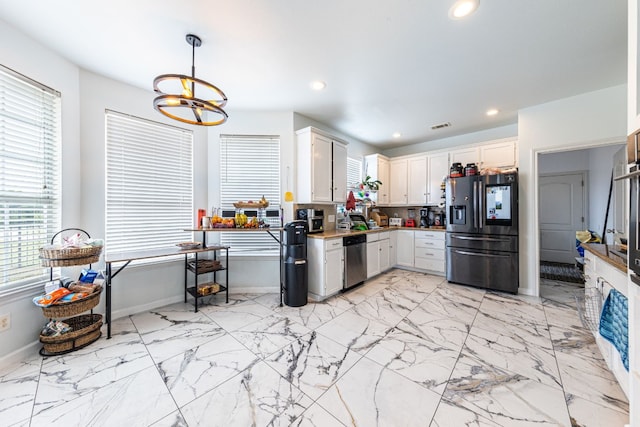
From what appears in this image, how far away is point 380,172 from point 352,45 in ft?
10.1

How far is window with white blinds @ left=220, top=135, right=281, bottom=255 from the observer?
11.4ft

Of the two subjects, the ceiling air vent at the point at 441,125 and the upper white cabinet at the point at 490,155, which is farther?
the ceiling air vent at the point at 441,125

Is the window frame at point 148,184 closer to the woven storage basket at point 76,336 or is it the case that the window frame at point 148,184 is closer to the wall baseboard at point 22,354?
the woven storage basket at point 76,336

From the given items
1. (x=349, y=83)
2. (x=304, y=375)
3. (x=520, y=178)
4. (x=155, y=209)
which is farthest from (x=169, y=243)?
(x=520, y=178)

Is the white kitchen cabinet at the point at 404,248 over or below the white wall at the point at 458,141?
below

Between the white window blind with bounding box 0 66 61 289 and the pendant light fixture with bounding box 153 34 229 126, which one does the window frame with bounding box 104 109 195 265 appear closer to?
the white window blind with bounding box 0 66 61 289

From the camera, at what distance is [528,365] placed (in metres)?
1.86

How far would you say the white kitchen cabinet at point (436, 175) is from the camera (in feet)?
14.5

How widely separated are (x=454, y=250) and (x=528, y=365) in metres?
2.09

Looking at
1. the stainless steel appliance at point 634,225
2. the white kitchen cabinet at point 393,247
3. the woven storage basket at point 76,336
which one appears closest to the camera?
the stainless steel appliance at point 634,225

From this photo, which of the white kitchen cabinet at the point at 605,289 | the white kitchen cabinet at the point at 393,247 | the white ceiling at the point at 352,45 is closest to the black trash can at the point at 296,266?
the white ceiling at the point at 352,45

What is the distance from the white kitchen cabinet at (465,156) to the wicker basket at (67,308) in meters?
5.25

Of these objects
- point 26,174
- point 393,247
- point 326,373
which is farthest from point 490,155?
point 26,174

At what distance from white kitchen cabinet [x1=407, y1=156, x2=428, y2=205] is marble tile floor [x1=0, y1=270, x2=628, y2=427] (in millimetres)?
2435
